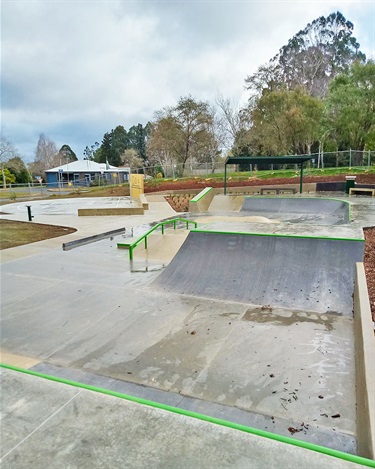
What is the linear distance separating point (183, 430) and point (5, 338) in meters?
3.49

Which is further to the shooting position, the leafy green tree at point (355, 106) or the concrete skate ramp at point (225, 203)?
the leafy green tree at point (355, 106)

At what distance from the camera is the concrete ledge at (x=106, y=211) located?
16.4 meters

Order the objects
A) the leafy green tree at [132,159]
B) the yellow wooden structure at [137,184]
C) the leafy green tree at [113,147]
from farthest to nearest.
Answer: the leafy green tree at [113,147], the leafy green tree at [132,159], the yellow wooden structure at [137,184]

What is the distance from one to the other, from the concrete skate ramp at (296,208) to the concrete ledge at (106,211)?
5294 millimetres

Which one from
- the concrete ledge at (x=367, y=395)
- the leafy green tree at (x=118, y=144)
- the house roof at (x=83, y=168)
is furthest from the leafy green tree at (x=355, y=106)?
the leafy green tree at (x=118, y=144)

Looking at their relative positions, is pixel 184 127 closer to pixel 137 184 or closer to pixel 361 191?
pixel 137 184

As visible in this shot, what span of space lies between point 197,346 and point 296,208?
40.2ft

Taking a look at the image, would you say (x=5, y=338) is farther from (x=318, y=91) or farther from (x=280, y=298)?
(x=318, y=91)

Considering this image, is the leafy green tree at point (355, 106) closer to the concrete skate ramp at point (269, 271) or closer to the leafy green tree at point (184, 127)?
the leafy green tree at point (184, 127)

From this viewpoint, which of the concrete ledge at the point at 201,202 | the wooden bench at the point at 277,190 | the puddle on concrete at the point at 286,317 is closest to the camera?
the puddle on concrete at the point at 286,317

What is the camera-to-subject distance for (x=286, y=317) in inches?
197

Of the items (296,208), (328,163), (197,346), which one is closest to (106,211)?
(296,208)

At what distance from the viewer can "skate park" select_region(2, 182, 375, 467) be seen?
2109 millimetres

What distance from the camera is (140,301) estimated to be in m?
5.73
